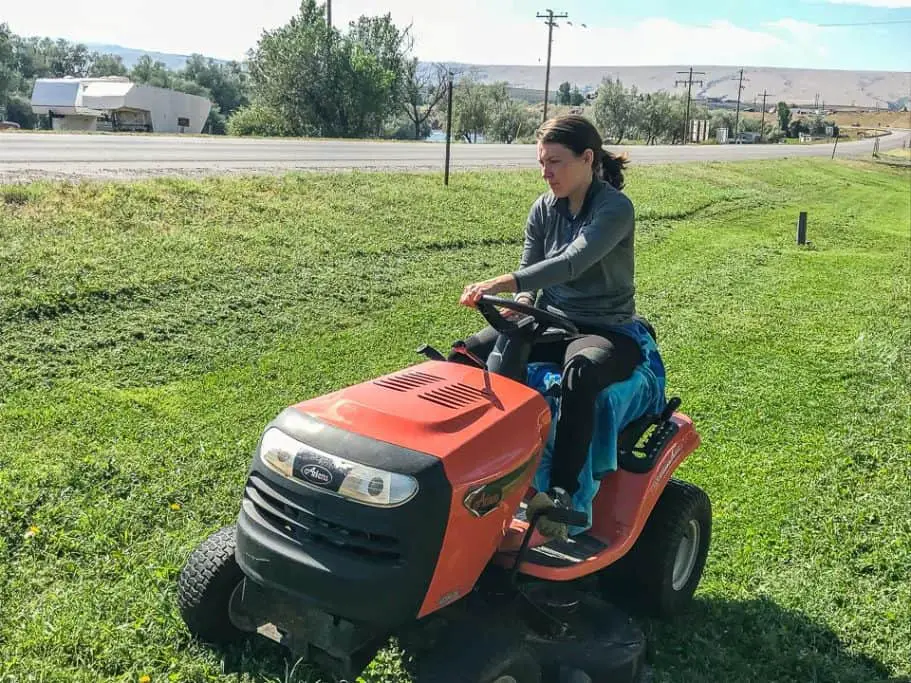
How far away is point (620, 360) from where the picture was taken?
3488 millimetres

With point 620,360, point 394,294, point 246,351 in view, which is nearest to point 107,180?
point 394,294

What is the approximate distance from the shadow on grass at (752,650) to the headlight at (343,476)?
168 cm

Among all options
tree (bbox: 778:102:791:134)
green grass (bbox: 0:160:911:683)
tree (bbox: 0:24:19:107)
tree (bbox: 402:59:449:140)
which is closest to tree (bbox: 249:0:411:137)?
tree (bbox: 402:59:449:140)

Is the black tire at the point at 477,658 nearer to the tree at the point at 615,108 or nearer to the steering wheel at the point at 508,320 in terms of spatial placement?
the steering wheel at the point at 508,320

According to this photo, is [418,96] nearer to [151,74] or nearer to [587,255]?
[151,74]

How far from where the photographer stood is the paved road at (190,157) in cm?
1377

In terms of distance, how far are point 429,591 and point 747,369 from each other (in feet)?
20.0

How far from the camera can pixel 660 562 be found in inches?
146

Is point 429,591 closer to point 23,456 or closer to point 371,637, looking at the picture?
point 371,637

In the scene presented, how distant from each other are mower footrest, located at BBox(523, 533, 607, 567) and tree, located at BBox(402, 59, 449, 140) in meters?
58.0

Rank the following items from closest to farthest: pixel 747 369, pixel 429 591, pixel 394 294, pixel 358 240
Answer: pixel 429 591, pixel 747 369, pixel 394 294, pixel 358 240

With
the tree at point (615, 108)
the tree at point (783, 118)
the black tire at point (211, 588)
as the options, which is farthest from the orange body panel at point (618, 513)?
the tree at point (783, 118)

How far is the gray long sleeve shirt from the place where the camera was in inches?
135

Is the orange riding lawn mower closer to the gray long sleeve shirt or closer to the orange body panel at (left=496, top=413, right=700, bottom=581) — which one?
the orange body panel at (left=496, top=413, right=700, bottom=581)
